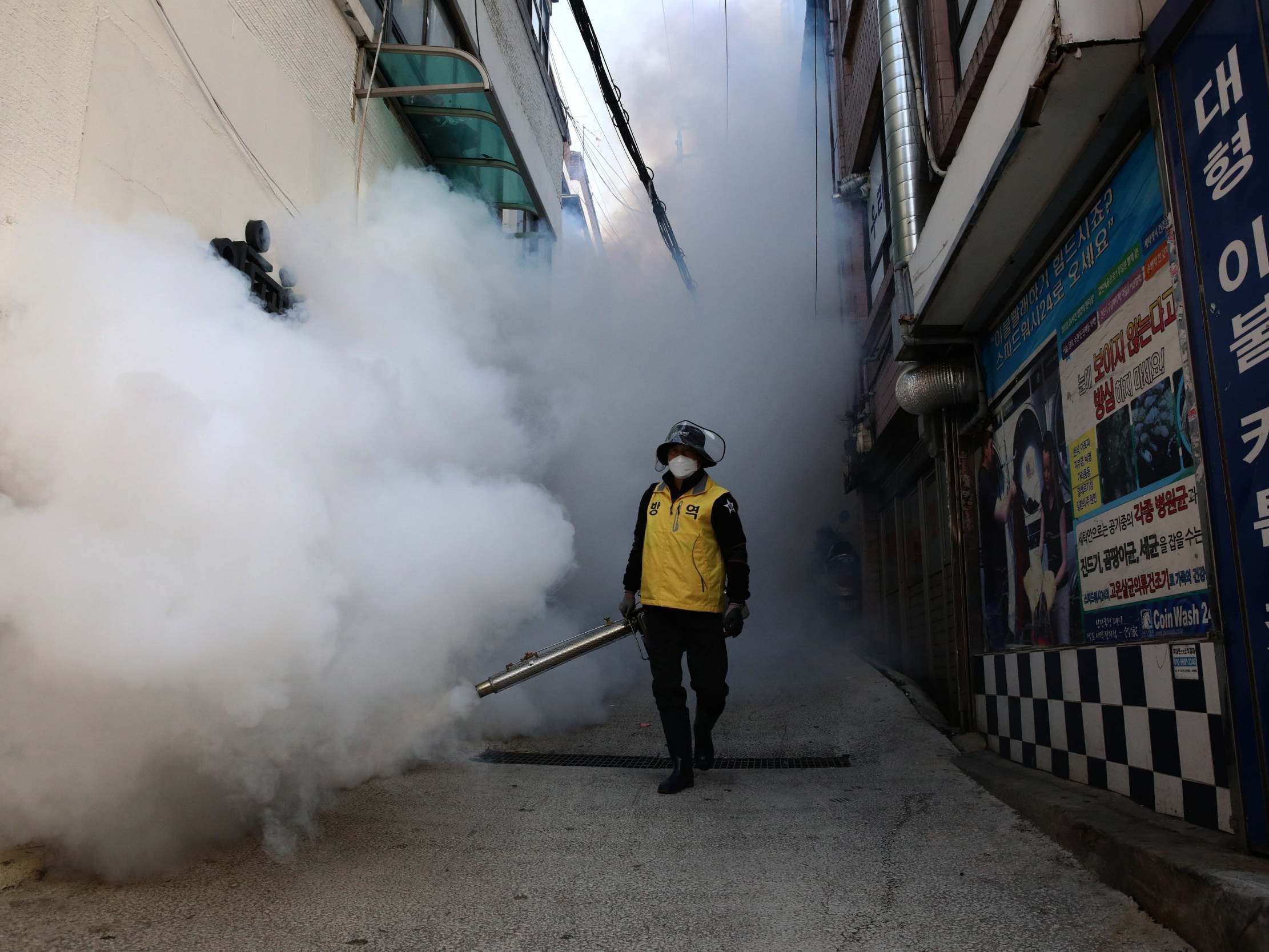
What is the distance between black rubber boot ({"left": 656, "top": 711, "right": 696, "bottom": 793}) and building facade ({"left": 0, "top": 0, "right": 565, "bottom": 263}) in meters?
2.64

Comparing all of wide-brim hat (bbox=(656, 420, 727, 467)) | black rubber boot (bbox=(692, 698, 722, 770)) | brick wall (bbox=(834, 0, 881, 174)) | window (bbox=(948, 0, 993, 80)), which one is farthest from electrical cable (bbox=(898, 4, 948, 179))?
black rubber boot (bbox=(692, 698, 722, 770))

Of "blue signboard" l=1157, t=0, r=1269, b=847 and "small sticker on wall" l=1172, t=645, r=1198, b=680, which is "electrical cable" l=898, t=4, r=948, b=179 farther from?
"small sticker on wall" l=1172, t=645, r=1198, b=680

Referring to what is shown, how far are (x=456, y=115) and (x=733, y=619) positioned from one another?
408 cm

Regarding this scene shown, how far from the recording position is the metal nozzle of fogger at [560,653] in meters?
3.80

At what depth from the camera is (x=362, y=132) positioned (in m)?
5.20

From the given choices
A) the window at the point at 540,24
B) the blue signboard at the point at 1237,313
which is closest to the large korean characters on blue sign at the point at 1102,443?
the blue signboard at the point at 1237,313

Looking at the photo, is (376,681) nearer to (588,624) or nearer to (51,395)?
(51,395)

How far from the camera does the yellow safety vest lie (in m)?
3.77

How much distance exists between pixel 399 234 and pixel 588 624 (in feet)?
10.9

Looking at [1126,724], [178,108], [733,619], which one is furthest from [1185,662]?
[178,108]

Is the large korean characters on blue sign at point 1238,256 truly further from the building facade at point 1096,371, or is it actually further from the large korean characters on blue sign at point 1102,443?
the large korean characters on blue sign at point 1102,443

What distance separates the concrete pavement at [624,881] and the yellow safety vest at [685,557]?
0.75m

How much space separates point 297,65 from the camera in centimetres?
441

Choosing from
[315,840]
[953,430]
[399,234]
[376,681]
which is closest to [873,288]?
[953,430]
